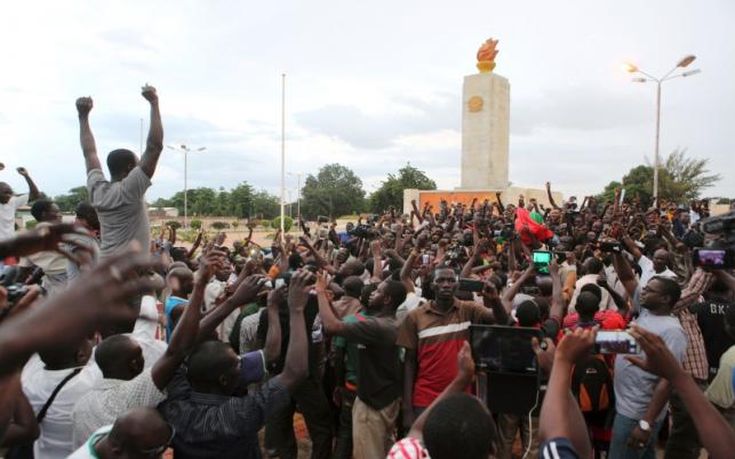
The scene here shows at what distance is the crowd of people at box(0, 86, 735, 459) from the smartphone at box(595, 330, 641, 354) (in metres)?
0.01

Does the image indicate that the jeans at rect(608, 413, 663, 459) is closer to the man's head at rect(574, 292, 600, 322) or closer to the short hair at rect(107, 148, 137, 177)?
the man's head at rect(574, 292, 600, 322)

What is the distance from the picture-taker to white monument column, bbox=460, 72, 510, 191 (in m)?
30.4

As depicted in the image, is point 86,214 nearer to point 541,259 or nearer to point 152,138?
point 152,138

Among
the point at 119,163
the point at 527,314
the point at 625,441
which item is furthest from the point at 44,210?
the point at 625,441

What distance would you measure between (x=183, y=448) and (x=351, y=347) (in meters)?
2.09

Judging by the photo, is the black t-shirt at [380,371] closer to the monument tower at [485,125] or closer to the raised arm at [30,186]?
the raised arm at [30,186]

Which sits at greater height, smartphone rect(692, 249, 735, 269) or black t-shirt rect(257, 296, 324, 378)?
smartphone rect(692, 249, 735, 269)

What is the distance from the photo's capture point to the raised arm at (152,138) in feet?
11.6

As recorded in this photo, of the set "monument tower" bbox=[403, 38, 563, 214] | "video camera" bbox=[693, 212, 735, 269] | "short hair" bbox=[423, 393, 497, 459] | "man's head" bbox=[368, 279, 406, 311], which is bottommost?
"short hair" bbox=[423, 393, 497, 459]

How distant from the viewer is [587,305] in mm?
4301

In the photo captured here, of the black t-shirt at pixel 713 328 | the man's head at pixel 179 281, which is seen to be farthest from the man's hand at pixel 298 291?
the black t-shirt at pixel 713 328

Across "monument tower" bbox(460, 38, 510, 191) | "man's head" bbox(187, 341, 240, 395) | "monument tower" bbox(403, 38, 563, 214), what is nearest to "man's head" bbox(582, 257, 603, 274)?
"man's head" bbox(187, 341, 240, 395)

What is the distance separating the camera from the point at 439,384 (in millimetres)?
4113

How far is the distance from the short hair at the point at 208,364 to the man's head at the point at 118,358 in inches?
15.6
